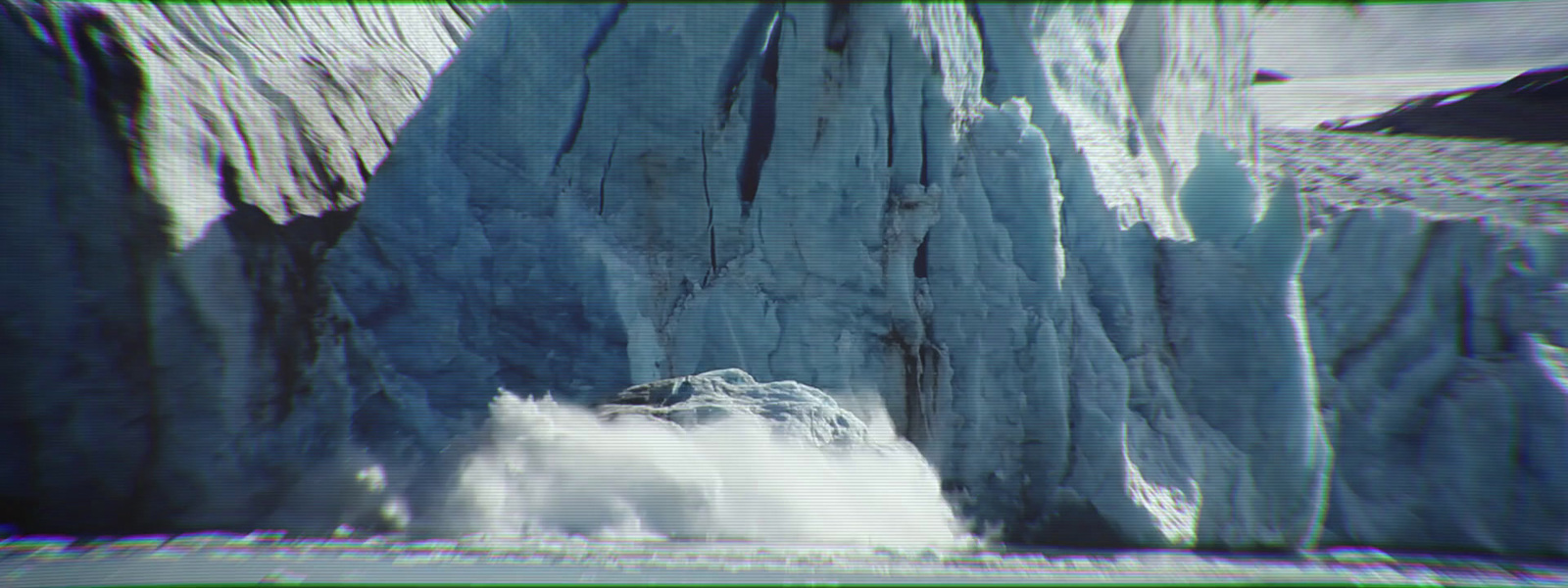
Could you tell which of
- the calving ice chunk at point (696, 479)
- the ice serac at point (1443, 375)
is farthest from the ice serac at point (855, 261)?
the ice serac at point (1443, 375)

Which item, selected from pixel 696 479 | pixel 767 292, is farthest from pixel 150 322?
pixel 767 292

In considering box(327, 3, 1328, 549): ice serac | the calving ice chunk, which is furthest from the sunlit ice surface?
box(327, 3, 1328, 549): ice serac

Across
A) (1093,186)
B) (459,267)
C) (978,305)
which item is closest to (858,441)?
(978,305)

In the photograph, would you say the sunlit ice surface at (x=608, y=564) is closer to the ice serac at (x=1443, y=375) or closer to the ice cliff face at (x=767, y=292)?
the ice cliff face at (x=767, y=292)

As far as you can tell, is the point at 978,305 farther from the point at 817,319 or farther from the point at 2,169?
the point at 2,169

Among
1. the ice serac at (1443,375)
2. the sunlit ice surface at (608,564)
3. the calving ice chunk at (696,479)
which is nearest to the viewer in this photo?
the sunlit ice surface at (608,564)

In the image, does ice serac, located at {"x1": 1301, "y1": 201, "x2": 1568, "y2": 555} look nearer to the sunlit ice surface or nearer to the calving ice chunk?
the sunlit ice surface
